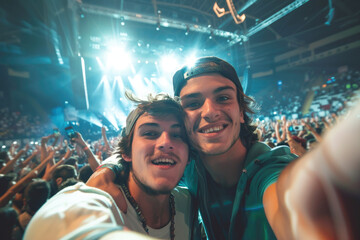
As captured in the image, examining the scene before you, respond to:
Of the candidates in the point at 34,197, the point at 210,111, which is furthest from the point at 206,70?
the point at 34,197

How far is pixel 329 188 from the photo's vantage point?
428 millimetres

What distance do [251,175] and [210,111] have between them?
71 cm

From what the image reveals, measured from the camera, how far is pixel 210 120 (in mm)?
1801

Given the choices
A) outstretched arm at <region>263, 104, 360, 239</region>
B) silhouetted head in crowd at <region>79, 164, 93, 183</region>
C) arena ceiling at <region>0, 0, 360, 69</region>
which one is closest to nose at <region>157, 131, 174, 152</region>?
outstretched arm at <region>263, 104, 360, 239</region>

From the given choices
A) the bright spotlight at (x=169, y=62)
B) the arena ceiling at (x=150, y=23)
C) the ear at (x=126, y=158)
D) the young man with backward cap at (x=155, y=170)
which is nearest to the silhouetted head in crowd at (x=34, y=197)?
the young man with backward cap at (x=155, y=170)

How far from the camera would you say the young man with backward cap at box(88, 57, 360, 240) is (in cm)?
41

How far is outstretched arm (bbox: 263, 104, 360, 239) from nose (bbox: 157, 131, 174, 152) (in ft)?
3.71

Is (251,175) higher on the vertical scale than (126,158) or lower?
lower

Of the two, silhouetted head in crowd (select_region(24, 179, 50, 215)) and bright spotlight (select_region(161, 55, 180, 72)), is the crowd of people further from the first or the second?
bright spotlight (select_region(161, 55, 180, 72))

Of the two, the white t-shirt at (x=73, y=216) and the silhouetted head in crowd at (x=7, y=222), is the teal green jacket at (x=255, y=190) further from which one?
the silhouetted head in crowd at (x=7, y=222)

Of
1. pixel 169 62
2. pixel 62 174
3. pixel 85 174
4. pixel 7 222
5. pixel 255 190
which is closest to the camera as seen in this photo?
pixel 255 190

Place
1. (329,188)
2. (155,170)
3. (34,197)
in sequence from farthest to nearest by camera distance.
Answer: (34,197) < (155,170) < (329,188)

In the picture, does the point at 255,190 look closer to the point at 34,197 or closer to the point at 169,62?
the point at 34,197

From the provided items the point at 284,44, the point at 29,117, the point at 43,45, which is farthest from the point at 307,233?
the point at 284,44
